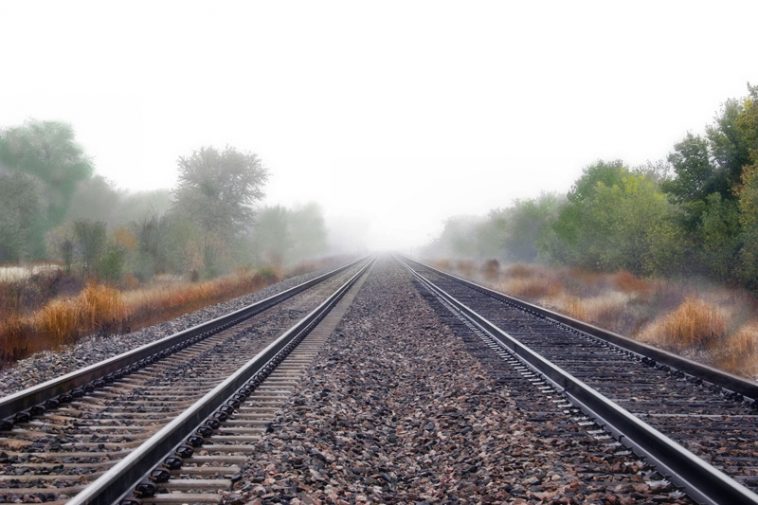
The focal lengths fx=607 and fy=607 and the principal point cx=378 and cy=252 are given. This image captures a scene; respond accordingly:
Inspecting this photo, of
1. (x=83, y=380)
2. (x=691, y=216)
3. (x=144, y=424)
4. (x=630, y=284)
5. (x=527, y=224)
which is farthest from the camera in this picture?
(x=527, y=224)

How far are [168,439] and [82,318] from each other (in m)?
10.1

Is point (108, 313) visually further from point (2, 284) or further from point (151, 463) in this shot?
point (151, 463)

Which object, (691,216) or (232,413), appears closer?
(232,413)

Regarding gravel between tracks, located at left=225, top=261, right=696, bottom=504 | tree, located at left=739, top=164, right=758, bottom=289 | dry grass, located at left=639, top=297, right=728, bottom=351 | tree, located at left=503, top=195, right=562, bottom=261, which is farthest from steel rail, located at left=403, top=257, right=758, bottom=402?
tree, located at left=503, top=195, right=562, bottom=261

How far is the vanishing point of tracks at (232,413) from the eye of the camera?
14.3ft

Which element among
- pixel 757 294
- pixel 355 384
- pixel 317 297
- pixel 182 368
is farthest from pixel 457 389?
pixel 317 297

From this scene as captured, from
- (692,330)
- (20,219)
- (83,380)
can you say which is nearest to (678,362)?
(692,330)

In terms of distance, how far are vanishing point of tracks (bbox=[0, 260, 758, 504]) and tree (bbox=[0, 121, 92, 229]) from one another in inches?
1600

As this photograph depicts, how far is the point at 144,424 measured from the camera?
20.4 ft

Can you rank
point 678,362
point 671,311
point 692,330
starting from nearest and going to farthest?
point 678,362 → point 692,330 → point 671,311

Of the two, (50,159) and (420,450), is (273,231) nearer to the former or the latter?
(50,159)

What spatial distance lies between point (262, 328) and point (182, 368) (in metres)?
4.64

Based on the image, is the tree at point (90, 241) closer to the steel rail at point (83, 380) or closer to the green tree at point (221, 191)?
the steel rail at point (83, 380)

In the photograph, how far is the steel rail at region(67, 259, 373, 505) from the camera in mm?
3854
